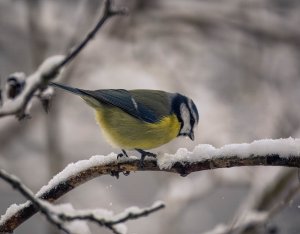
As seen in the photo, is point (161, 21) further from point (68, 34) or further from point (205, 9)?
point (68, 34)

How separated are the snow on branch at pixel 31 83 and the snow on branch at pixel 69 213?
129 mm

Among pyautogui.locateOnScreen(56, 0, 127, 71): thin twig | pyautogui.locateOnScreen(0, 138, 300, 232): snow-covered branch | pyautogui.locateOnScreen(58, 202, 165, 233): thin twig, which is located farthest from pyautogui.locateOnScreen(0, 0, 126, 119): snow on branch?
pyautogui.locateOnScreen(0, 138, 300, 232): snow-covered branch

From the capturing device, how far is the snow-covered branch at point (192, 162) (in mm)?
1583

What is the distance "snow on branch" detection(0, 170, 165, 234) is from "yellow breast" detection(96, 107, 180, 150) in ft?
5.67

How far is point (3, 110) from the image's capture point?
108 centimetres

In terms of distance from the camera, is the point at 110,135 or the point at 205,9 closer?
the point at 110,135

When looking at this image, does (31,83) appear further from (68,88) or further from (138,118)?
(138,118)

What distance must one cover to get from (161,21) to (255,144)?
4310mm

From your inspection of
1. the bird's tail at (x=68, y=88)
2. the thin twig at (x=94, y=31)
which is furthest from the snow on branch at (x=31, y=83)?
the bird's tail at (x=68, y=88)

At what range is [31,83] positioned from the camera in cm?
111

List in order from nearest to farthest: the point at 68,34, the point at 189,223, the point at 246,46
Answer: the point at 68,34
the point at 246,46
the point at 189,223

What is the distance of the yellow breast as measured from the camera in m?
2.94

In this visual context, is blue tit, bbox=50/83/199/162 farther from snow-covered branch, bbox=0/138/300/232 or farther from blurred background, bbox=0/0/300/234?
blurred background, bbox=0/0/300/234

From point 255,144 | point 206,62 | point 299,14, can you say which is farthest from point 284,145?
point 206,62
